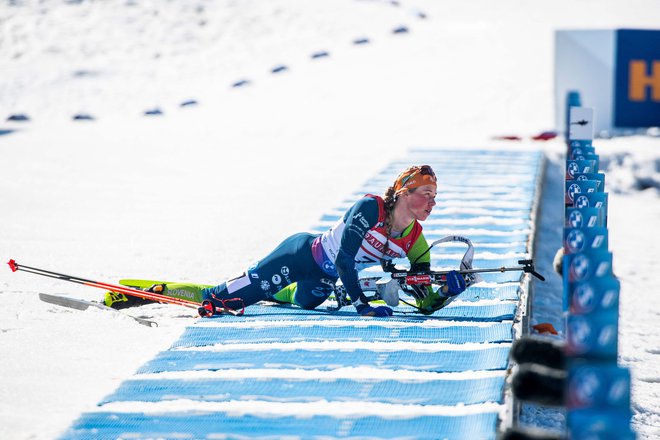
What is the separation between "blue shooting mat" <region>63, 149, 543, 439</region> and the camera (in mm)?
4582

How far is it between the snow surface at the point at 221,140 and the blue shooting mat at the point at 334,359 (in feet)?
1.13

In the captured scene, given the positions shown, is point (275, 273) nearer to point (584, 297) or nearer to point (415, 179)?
point (415, 179)

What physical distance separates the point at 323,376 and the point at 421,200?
152cm

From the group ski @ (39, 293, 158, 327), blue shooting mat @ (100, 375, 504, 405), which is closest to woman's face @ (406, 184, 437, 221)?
blue shooting mat @ (100, 375, 504, 405)

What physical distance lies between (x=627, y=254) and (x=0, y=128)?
48.2ft

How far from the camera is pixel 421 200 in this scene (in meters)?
6.18

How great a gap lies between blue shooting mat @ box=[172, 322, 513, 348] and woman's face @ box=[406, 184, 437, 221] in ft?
2.49

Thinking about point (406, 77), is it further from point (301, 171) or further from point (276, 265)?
point (276, 265)

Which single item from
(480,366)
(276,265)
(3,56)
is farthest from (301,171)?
(3,56)

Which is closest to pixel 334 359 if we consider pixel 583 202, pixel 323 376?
pixel 323 376

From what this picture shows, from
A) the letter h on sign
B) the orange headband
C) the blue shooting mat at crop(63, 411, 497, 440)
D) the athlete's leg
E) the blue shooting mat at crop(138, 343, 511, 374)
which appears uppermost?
the letter h on sign

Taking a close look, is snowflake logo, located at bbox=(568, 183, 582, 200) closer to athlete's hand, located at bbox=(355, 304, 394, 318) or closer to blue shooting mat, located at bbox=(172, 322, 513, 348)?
blue shooting mat, located at bbox=(172, 322, 513, 348)

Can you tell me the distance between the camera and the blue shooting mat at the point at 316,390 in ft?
16.0

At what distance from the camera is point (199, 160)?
16.6 m
